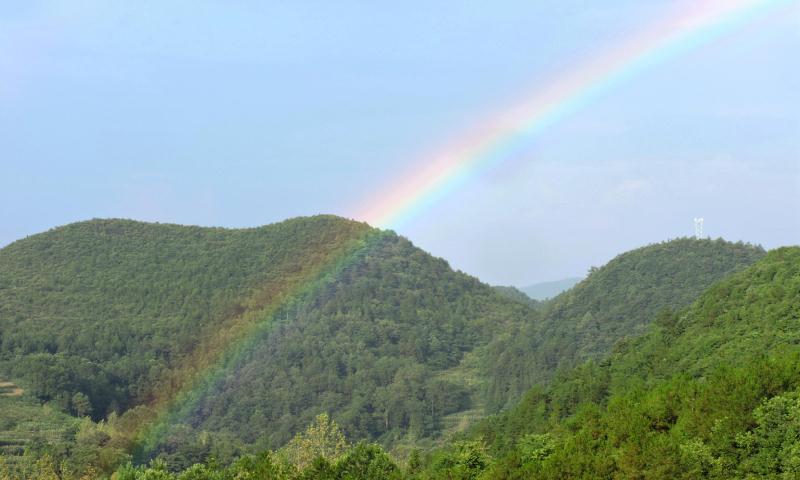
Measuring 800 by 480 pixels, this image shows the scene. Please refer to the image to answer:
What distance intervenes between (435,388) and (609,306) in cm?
3900

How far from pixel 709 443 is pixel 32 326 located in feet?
480

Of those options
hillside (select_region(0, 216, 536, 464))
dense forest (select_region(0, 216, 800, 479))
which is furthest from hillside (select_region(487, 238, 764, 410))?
hillside (select_region(0, 216, 536, 464))

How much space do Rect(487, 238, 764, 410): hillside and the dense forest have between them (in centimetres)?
48

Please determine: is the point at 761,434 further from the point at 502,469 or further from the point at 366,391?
the point at 366,391

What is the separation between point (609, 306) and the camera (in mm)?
178750

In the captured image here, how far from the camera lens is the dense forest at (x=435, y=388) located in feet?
165

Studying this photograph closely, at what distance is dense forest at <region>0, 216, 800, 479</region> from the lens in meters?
50.3

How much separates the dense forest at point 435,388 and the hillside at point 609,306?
1.59 ft

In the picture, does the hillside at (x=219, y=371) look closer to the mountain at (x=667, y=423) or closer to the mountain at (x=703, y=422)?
the mountain at (x=667, y=423)

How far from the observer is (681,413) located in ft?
172

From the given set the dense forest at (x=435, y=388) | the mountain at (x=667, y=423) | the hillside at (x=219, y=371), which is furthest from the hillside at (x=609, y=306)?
the mountain at (x=667, y=423)

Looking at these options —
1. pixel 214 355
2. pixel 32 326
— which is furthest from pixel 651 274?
pixel 32 326

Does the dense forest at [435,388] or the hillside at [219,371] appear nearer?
the dense forest at [435,388]

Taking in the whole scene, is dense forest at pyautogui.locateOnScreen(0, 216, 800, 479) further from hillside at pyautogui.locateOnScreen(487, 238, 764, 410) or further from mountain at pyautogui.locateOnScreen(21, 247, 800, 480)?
hillside at pyautogui.locateOnScreen(487, 238, 764, 410)
